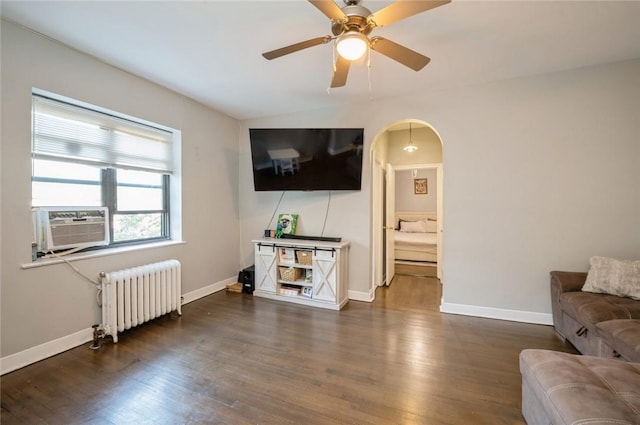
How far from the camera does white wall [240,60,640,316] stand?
274cm

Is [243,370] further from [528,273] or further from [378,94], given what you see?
[378,94]

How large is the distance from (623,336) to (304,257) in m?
2.93

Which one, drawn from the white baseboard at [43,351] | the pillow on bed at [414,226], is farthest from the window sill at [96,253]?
the pillow on bed at [414,226]

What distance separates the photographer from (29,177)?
223 centimetres

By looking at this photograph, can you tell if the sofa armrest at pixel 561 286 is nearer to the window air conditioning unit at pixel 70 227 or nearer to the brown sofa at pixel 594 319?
the brown sofa at pixel 594 319

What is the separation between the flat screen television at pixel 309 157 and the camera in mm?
3539

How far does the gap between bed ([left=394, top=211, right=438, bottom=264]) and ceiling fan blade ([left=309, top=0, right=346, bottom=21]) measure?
5.23m

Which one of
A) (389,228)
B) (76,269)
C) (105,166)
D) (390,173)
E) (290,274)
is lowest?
(290,274)

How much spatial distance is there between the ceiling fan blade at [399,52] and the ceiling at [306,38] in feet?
1.02

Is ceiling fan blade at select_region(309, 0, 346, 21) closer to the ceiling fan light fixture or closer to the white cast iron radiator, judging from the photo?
the ceiling fan light fixture

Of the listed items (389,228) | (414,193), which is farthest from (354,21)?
(414,193)

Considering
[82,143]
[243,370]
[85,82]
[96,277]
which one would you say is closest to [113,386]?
[243,370]

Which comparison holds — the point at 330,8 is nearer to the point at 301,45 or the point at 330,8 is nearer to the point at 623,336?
the point at 301,45

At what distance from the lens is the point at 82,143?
262cm
